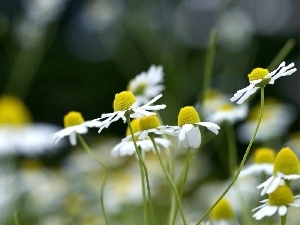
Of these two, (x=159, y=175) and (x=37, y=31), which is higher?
(x=37, y=31)

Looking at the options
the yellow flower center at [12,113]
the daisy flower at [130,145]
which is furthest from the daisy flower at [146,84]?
the yellow flower center at [12,113]

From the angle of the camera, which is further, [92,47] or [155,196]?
[92,47]

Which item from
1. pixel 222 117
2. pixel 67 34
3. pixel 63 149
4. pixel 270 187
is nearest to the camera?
pixel 270 187

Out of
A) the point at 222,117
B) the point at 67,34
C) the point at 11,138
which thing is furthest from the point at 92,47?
the point at 222,117

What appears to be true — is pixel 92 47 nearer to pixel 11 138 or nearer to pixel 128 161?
pixel 128 161

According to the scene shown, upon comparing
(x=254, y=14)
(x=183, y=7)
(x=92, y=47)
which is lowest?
(x=183, y=7)

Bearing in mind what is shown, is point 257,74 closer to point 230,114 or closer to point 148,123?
point 148,123

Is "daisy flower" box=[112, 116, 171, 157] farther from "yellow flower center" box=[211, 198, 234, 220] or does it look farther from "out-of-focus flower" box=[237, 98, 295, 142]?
"out-of-focus flower" box=[237, 98, 295, 142]

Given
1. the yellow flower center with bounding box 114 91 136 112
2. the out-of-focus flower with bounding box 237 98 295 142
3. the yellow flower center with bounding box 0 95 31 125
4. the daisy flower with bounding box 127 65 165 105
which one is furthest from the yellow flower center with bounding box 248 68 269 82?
the yellow flower center with bounding box 0 95 31 125
